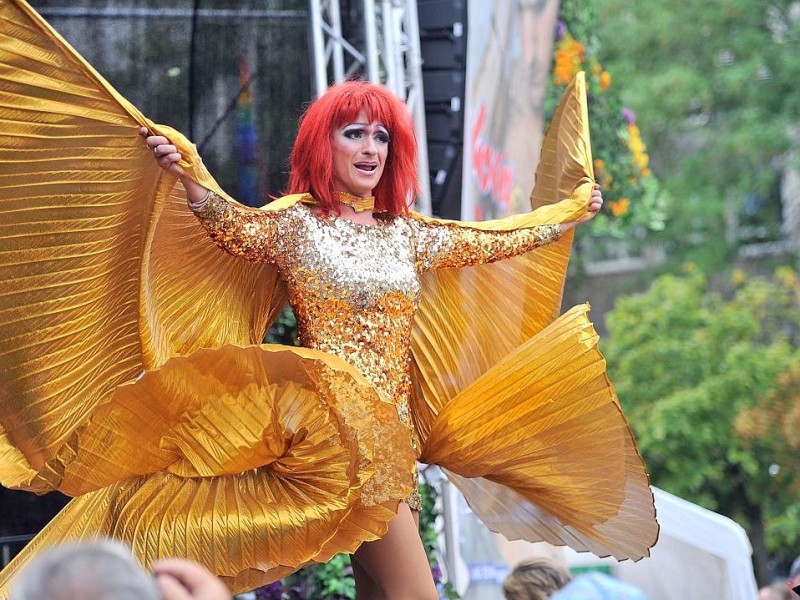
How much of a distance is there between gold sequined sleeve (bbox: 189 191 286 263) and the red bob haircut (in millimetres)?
179

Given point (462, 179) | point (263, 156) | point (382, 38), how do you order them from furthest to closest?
point (462, 179) → point (382, 38) → point (263, 156)

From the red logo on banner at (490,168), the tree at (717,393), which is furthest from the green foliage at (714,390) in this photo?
the red logo on banner at (490,168)

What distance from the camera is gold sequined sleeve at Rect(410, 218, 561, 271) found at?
3576 mm

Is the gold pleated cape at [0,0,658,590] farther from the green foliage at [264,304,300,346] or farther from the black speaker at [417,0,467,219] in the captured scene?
the black speaker at [417,0,467,219]


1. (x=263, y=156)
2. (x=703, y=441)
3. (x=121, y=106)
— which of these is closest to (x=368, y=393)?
(x=121, y=106)

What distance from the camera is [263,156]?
5.04 m

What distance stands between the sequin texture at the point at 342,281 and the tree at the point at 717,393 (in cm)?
1001

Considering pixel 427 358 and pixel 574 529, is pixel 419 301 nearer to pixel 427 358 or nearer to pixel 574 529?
pixel 427 358

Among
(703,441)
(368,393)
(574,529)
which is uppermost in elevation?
(368,393)

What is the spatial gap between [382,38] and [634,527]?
2.63 m

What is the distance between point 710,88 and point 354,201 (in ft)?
45.7

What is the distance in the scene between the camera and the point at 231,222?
3.24 m

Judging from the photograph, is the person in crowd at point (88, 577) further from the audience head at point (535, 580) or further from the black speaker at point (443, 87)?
the black speaker at point (443, 87)

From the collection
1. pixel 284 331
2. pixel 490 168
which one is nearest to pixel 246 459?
pixel 284 331
